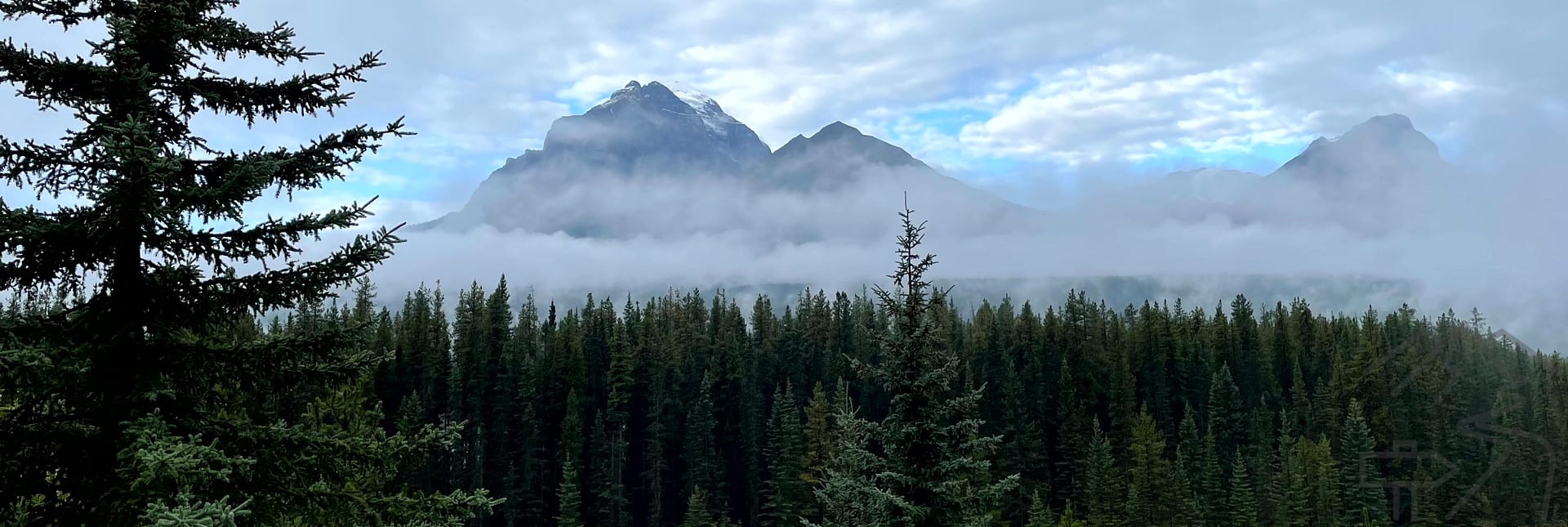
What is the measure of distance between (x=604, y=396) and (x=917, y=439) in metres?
97.3

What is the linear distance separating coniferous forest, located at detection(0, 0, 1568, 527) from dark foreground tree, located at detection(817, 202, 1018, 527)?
77mm

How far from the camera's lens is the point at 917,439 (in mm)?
19000

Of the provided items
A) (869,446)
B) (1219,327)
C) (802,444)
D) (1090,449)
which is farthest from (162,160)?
(1219,327)

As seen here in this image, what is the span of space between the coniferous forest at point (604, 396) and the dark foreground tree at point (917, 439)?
3.0 inches

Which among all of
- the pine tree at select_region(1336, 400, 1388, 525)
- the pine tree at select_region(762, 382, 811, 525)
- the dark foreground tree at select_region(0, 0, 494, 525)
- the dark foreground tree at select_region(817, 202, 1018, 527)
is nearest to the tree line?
the pine tree at select_region(1336, 400, 1388, 525)

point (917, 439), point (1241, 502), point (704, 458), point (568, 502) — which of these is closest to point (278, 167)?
point (917, 439)

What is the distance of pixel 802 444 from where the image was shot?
8756 centimetres

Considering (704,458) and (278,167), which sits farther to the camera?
(704,458)

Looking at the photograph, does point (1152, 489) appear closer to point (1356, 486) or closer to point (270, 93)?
point (1356, 486)

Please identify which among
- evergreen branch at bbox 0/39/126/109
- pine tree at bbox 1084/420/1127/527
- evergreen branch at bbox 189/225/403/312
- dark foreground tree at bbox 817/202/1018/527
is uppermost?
evergreen branch at bbox 0/39/126/109

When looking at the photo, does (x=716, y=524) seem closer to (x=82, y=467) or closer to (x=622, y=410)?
(x=622, y=410)

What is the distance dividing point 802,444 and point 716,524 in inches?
439

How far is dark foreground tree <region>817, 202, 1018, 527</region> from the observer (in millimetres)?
18672

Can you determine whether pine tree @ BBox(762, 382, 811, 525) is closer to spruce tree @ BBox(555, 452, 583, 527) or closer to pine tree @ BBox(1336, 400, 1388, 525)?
spruce tree @ BBox(555, 452, 583, 527)
